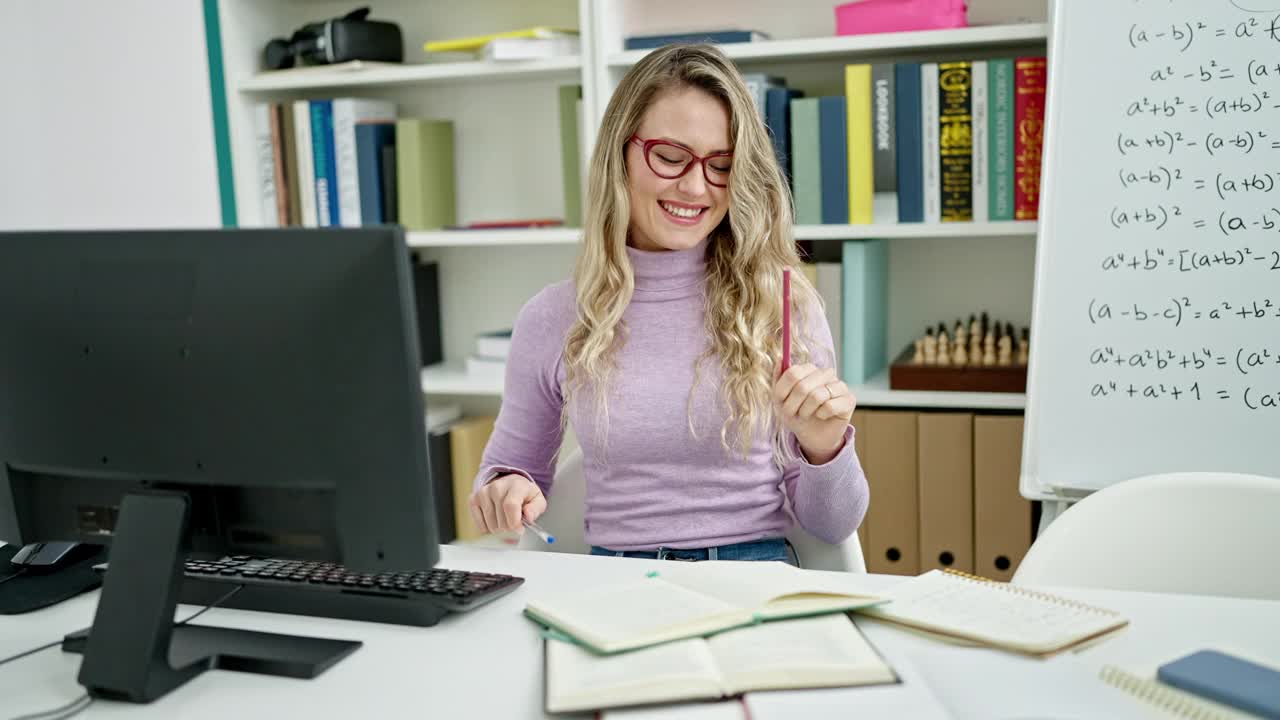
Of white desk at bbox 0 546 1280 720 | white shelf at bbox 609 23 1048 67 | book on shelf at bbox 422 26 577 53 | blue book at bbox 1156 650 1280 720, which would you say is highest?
book on shelf at bbox 422 26 577 53

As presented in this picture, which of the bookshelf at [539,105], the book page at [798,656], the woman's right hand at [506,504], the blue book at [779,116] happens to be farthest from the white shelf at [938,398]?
the book page at [798,656]

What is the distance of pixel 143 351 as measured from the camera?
98 cm

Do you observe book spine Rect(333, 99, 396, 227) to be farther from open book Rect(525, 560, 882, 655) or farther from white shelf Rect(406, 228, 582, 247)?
open book Rect(525, 560, 882, 655)

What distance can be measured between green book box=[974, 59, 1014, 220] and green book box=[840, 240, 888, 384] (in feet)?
0.88

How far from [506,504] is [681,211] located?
0.49 meters

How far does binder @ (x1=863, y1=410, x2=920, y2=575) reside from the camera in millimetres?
2248

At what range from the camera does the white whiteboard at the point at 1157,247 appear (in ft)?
5.95

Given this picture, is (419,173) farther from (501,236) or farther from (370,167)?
(501,236)

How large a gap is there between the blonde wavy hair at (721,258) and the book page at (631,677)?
56 cm

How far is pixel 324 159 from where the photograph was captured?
103 inches

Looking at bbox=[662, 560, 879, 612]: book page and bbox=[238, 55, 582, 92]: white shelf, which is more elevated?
bbox=[238, 55, 582, 92]: white shelf

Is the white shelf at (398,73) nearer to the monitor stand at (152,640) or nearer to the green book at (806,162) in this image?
the green book at (806,162)

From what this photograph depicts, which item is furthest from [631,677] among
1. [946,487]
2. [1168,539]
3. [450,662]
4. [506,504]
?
[946,487]

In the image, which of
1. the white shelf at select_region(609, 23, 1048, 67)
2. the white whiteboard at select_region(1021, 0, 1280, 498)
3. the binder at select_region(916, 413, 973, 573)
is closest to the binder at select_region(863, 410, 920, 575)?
the binder at select_region(916, 413, 973, 573)
